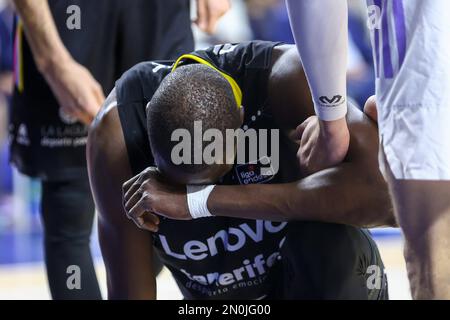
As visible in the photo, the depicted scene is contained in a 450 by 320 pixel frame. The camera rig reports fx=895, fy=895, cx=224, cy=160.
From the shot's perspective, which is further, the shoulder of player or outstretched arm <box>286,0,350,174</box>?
the shoulder of player

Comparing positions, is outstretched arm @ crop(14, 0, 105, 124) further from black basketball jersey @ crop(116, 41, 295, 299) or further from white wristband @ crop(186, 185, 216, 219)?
white wristband @ crop(186, 185, 216, 219)

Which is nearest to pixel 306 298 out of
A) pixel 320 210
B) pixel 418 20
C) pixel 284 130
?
pixel 320 210

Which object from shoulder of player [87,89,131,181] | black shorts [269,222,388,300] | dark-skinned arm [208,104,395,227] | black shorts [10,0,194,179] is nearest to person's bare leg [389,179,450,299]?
dark-skinned arm [208,104,395,227]

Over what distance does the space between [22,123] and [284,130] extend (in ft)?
2.24

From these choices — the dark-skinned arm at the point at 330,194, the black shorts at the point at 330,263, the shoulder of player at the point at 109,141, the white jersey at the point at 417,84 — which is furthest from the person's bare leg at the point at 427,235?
the shoulder of player at the point at 109,141

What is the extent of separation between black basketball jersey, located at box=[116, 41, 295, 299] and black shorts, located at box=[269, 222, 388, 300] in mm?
42

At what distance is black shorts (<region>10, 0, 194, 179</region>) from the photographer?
5.33 feet

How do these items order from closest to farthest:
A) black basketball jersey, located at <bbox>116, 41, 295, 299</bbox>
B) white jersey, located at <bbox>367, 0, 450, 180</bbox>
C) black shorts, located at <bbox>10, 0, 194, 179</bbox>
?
1. white jersey, located at <bbox>367, 0, 450, 180</bbox>
2. black basketball jersey, located at <bbox>116, 41, 295, 299</bbox>
3. black shorts, located at <bbox>10, 0, 194, 179</bbox>

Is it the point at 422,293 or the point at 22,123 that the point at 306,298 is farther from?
the point at 22,123

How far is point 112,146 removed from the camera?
1.43 metres

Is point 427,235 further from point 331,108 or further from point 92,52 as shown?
point 92,52

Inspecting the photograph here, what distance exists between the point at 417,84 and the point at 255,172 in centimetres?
34

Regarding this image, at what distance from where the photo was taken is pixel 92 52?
1.68 metres

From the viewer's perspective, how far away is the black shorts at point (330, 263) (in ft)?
4.73
